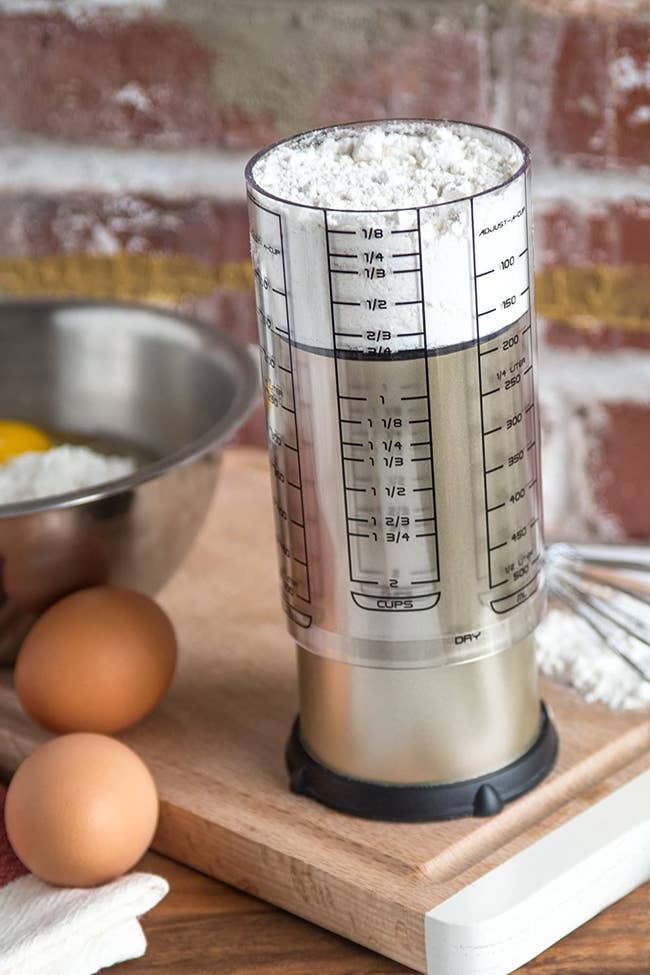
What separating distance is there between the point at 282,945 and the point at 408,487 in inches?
7.9

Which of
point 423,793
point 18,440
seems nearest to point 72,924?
point 423,793

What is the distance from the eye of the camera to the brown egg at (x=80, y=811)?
2.10ft

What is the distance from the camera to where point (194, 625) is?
86 centimetres

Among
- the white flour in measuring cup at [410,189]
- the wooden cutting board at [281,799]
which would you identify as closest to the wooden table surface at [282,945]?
the wooden cutting board at [281,799]

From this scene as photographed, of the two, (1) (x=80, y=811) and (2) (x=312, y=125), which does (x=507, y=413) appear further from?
(2) (x=312, y=125)

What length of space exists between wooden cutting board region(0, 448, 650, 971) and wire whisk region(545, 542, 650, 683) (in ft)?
0.14

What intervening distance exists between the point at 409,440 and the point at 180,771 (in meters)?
0.22

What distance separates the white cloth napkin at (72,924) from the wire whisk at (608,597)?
10.4 inches

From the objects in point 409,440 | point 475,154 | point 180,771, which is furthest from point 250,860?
point 475,154

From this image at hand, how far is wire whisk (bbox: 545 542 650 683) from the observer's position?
79 cm

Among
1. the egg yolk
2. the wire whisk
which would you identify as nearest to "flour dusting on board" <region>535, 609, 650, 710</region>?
the wire whisk

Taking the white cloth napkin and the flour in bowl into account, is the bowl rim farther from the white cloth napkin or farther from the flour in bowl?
the white cloth napkin

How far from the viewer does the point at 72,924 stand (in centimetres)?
63

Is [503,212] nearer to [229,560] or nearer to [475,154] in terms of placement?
[475,154]
